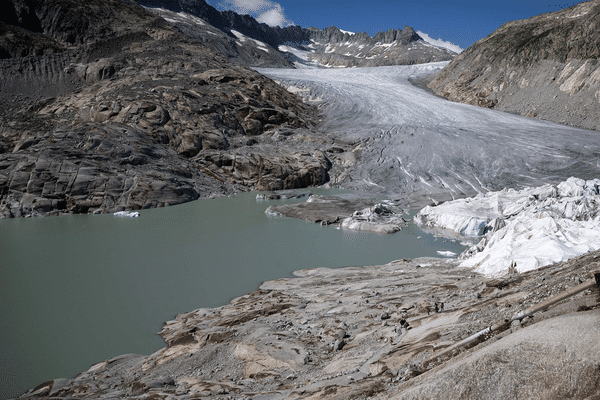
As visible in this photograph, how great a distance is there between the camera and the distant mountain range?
61.8 meters

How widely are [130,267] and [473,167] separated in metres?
17.1

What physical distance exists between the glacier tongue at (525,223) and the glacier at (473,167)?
0.03 m

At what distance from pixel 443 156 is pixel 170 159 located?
48.3 feet

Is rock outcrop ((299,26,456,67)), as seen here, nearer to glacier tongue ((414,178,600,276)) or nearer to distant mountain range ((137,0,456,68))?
distant mountain range ((137,0,456,68))

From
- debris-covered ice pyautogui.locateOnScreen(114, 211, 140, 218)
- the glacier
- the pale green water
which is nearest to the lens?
the pale green water

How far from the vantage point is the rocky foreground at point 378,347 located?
8.04 feet

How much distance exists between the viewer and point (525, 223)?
868cm

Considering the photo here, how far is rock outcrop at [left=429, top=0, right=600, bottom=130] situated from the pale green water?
1871 centimetres

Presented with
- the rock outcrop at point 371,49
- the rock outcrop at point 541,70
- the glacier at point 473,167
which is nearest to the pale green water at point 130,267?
the glacier at point 473,167

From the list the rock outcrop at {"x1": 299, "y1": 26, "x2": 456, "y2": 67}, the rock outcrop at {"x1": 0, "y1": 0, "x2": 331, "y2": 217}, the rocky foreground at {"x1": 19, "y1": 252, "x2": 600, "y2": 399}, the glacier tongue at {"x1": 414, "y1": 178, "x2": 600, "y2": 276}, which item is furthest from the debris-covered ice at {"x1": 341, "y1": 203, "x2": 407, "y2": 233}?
the rock outcrop at {"x1": 299, "y1": 26, "x2": 456, "y2": 67}

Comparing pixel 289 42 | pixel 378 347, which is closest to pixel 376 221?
pixel 378 347

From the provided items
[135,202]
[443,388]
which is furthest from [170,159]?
[443,388]

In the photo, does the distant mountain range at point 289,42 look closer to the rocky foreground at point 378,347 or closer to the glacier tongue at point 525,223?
the glacier tongue at point 525,223

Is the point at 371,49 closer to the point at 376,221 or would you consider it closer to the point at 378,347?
the point at 376,221
